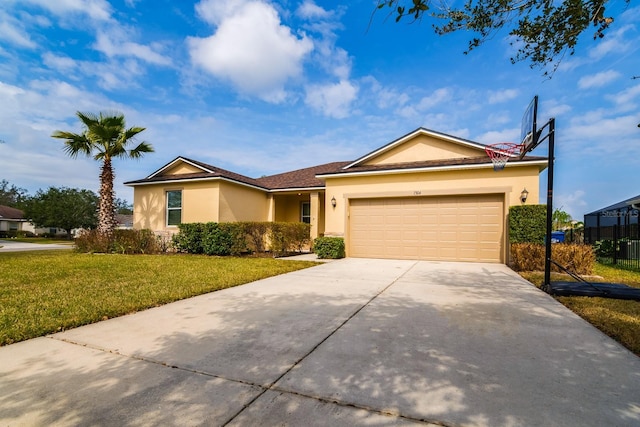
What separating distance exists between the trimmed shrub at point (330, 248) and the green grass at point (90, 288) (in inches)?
94.7

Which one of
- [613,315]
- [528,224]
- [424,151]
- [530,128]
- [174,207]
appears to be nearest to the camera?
[613,315]

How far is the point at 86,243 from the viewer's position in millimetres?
13359

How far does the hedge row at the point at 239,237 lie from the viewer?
40.7 ft

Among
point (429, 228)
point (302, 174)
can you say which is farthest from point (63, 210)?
point (429, 228)

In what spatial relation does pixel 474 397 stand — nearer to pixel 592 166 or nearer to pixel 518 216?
pixel 518 216

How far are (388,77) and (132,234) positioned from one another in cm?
1356

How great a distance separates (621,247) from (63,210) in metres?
49.0

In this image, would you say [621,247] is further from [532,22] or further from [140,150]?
[140,150]

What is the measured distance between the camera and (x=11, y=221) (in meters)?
46.4

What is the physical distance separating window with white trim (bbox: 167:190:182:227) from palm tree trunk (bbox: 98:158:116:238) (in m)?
2.43

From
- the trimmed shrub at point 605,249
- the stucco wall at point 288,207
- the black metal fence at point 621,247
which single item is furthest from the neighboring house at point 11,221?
the trimmed shrub at point 605,249

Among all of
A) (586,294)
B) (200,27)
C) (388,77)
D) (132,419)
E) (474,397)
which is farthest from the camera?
(388,77)

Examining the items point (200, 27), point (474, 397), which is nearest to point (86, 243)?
point (200, 27)

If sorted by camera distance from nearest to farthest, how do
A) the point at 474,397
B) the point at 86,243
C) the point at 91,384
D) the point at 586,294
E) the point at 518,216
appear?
the point at 474,397, the point at 91,384, the point at 586,294, the point at 518,216, the point at 86,243
